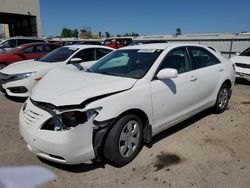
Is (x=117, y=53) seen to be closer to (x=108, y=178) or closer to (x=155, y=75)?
(x=155, y=75)

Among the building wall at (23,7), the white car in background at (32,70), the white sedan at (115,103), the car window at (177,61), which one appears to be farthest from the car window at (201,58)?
the building wall at (23,7)

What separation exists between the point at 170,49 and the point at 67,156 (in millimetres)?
2387

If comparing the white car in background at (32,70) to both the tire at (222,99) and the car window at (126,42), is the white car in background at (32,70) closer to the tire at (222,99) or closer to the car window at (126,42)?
the tire at (222,99)

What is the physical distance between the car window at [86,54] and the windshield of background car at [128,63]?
2782 millimetres

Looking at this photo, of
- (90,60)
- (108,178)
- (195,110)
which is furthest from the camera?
(90,60)

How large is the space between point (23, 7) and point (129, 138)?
2780 centimetres

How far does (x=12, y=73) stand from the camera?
642 cm

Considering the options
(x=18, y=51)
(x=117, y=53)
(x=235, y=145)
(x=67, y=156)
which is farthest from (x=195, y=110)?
(x=18, y=51)

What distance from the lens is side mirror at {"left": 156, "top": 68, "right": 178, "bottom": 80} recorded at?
3564 mm

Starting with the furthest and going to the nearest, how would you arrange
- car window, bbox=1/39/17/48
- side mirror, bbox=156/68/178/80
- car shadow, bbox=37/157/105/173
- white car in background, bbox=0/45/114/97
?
car window, bbox=1/39/17/48
white car in background, bbox=0/45/114/97
side mirror, bbox=156/68/178/80
car shadow, bbox=37/157/105/173

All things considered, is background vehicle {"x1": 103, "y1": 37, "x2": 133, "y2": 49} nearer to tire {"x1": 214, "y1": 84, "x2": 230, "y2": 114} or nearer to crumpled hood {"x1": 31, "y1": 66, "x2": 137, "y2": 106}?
tire {"x1": 214, "y1": 84, "x2": 230, "y2": 114}

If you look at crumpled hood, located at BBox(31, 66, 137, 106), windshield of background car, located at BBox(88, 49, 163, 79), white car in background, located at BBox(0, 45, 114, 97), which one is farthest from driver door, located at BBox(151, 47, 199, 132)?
white car in background, located at BBox(0, 45, 114, 97)

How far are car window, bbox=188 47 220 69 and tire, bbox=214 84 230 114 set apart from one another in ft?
2.01

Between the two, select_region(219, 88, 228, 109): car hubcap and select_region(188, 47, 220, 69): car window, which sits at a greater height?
select_region(188, 47, 220, 69): car window
